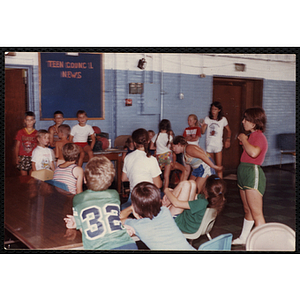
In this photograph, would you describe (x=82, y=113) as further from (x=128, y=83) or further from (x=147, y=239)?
(x=147, y=239)

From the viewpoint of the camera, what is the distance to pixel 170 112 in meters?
3.76

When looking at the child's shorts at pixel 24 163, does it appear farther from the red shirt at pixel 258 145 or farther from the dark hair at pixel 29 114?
the red shirt at pixel 258 145

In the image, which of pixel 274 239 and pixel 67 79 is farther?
pixel 274 239

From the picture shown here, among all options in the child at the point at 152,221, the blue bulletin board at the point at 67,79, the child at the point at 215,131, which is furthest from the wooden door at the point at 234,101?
the blue bulletin board at the point at 67,79

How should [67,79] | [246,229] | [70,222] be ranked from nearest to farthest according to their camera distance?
[70,222]
[67,79]
[246,229]

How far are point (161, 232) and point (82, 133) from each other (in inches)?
54.5

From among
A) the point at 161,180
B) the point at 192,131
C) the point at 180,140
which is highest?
the point at 192,131

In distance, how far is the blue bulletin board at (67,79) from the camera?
142 inches

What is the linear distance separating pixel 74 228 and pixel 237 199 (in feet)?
5.83

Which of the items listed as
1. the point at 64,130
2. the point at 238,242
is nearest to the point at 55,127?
the point at 64,130

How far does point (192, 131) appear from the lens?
3785mm

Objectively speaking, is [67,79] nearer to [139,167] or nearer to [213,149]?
[139,167]

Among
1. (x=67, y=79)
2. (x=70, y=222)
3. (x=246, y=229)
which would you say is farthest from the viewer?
(x=246, y=229)

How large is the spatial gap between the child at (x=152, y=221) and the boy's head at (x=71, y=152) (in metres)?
0.75
